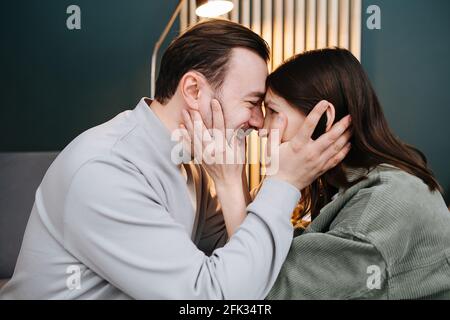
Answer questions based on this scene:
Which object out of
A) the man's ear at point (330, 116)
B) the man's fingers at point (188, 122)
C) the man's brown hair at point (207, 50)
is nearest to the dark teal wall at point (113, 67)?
the man's brown hair at point (207, 50)

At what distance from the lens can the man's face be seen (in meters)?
1.10

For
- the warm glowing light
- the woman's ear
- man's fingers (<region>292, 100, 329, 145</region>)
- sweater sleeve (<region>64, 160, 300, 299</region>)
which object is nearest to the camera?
sweater sleeve (<region>64, 160, 300, 299</region>)

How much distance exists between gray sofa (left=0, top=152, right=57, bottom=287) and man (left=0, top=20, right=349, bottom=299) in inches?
18.7

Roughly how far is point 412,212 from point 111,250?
0.55 m

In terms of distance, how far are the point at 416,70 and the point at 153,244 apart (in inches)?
94.3

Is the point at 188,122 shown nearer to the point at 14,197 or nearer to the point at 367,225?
the point at 367,225

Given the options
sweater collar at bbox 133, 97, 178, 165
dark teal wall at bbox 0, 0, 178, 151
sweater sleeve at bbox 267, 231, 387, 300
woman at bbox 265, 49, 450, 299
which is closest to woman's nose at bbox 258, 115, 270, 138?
woman at bbox 265, 49, 450, 299

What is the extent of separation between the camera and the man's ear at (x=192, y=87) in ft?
3.54

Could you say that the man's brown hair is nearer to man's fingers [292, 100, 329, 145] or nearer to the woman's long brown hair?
the woman's long brown hair

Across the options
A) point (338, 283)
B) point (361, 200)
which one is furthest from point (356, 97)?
point (338, 283)

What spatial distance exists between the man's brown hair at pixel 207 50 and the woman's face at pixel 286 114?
13 centimetres

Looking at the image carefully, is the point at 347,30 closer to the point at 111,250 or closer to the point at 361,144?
the point at 361,144

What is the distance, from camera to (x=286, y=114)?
1.06 m

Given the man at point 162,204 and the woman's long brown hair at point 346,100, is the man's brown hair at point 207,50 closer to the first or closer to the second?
the man at point 162,204
